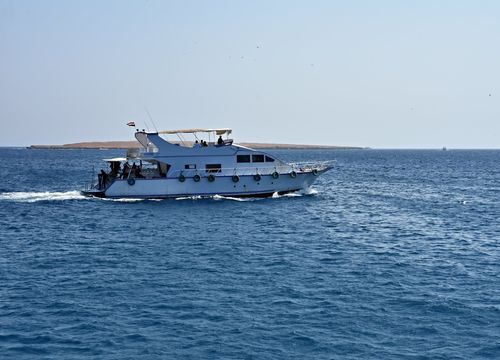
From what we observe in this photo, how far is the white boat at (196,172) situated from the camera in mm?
44219

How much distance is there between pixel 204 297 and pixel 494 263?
42.1 feet

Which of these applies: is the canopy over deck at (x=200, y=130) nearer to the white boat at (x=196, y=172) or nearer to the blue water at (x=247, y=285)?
the white boat at (x=196, y=172)

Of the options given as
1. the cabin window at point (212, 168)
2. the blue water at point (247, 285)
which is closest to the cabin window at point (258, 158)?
the cabin window at point (212, 168)

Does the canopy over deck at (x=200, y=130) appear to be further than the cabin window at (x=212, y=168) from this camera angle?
Yes

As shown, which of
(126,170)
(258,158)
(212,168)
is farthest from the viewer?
(126,170)

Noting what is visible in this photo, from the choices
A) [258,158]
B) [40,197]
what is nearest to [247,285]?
[258,158]

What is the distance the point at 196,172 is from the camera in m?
44.6

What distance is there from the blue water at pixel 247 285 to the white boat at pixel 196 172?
18.4 feet

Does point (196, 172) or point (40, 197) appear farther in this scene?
point (40, 197)

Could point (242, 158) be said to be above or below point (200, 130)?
below

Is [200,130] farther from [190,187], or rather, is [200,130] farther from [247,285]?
[247,285]

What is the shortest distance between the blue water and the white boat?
561 centimetres

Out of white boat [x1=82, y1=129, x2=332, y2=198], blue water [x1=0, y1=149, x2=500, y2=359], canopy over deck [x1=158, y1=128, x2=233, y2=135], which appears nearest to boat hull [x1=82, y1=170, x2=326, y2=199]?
white boat [x1=82, y1=129, x2=332, y2=198]

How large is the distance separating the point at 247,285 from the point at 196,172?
25.1 metres
